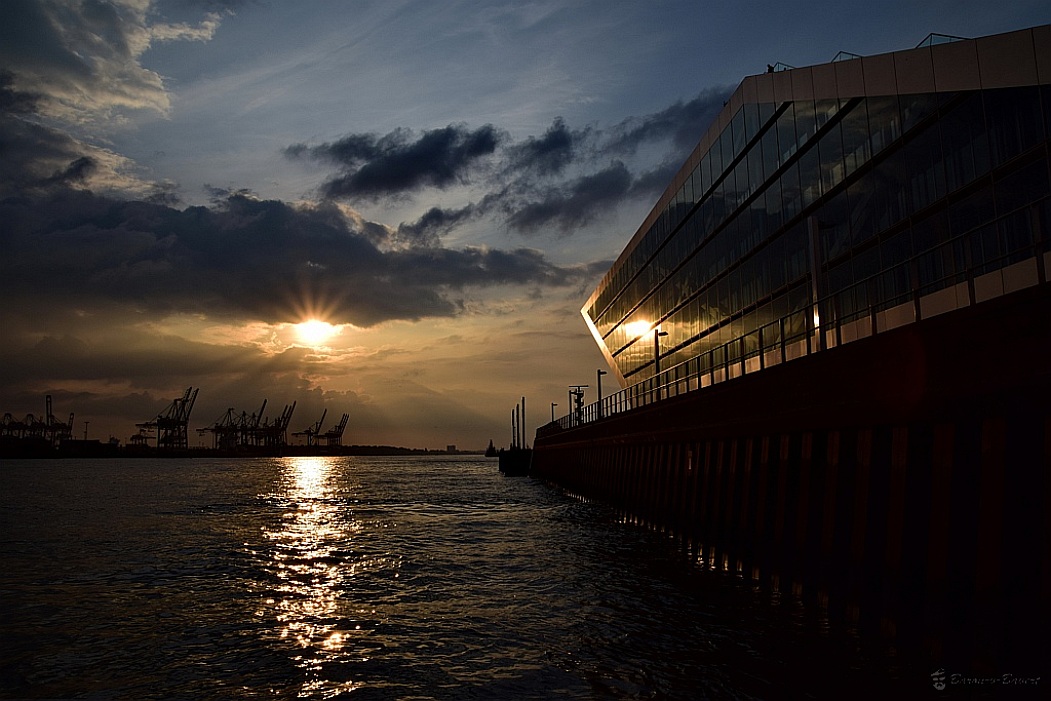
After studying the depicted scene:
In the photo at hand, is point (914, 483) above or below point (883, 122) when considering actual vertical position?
below

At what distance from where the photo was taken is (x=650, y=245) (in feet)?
156

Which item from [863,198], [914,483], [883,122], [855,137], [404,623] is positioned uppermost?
[855,137]

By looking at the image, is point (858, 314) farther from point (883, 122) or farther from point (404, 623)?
point (404, 623)

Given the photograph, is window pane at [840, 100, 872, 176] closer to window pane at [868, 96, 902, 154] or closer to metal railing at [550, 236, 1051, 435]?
window pane at [868, 96, 902, 154]

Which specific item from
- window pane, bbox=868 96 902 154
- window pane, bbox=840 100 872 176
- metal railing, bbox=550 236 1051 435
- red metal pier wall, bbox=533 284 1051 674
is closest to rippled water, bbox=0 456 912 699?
red metal pier wall, bbox=533 284 1051 674

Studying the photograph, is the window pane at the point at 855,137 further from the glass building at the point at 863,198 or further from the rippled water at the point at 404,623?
the rippled water at the point at 404,623

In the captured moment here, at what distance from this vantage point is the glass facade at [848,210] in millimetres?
16984

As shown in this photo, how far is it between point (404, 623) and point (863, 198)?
1854 centimetres

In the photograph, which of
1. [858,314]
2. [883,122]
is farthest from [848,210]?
[858,314]

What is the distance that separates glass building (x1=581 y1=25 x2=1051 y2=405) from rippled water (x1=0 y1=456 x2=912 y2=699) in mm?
5667

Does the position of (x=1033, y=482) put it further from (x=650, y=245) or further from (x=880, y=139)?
(x=650, y=245)

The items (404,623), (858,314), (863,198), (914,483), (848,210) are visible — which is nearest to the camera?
(914,483)

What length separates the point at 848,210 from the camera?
23688 mm

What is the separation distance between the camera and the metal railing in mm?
14734
